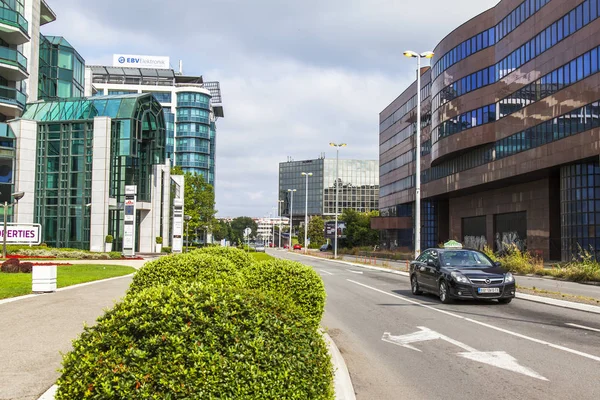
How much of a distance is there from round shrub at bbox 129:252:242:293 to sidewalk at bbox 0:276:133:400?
57.5 inches

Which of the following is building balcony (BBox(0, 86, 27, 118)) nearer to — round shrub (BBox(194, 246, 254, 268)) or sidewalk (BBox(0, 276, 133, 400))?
sidewalk (BBox(0, 276, 133, 400))

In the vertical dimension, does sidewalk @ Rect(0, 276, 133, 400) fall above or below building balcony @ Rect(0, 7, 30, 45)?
below

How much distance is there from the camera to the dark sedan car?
14.8 meters

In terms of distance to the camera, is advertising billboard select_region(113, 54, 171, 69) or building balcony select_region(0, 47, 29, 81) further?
advertising billboard select_region(113, 54, 171, 69)

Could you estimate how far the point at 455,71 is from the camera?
176 ft

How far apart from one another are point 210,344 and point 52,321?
8305mm

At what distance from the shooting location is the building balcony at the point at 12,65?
45.2 metres

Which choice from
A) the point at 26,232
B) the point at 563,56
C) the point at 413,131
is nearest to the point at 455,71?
the point at 563,56

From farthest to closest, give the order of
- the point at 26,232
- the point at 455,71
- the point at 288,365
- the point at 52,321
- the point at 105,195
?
the point at 455,71, the point at 105,195, the point at 26,232, the point at 52,321, the point at 288,365

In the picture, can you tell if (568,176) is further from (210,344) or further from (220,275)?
(210,344)

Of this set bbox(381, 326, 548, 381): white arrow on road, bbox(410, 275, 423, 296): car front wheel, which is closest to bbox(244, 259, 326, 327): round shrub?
bbox(381, 326, 548, 381): white arrow on road

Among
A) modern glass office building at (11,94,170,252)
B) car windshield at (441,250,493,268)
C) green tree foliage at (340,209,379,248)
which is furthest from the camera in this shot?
green tree foliage at (340,209,379,248)

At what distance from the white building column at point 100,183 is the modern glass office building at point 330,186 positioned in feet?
386

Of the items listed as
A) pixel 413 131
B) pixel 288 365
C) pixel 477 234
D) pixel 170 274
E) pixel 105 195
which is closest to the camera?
pixel 288 365
